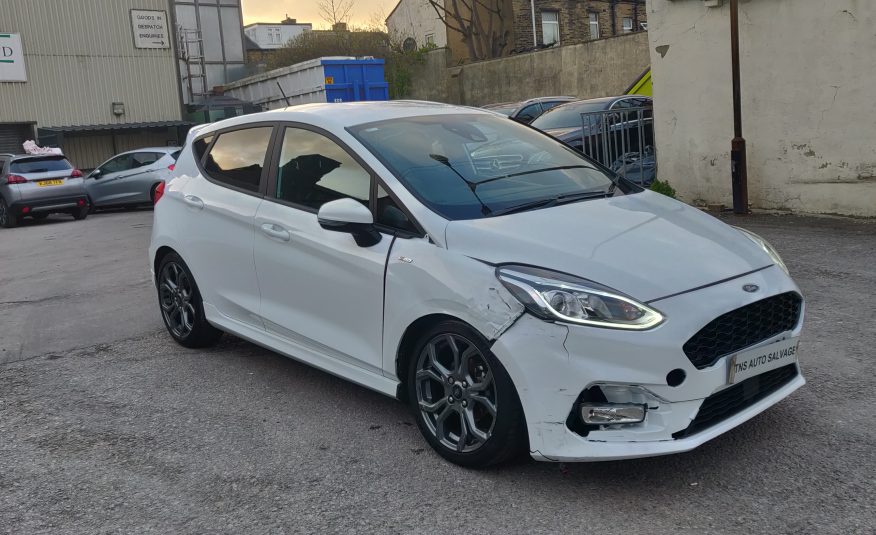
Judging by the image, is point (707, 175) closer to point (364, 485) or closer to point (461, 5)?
point (364, 485)

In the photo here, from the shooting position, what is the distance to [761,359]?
3.64 metres

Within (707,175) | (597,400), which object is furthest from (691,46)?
(597,400)

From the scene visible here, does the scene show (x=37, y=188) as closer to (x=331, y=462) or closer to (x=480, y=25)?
(x=331, y=462)

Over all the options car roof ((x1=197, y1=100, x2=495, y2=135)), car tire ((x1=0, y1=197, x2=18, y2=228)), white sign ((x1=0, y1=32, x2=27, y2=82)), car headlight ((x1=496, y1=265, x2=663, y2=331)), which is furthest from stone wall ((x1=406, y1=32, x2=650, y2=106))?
car headlight ((x1=496, y1=265, x2=663, y2=331))

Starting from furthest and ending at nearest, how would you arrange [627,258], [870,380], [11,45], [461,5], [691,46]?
[461,5]
[11,45]
[691,46]
[870,380]
[627,258]

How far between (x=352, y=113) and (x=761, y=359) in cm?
260

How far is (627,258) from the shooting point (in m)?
3.62

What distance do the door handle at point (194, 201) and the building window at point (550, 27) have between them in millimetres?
30079

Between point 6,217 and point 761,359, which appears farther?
point 6,217

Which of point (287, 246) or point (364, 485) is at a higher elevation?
point (287, 246)

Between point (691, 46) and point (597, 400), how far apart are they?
872cm

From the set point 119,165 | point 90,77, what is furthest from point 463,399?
point 90,77

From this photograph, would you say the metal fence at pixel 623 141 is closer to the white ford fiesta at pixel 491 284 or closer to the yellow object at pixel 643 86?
the yellow object at pixel 643 86

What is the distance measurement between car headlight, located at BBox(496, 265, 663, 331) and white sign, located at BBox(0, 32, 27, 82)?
29.0 m
